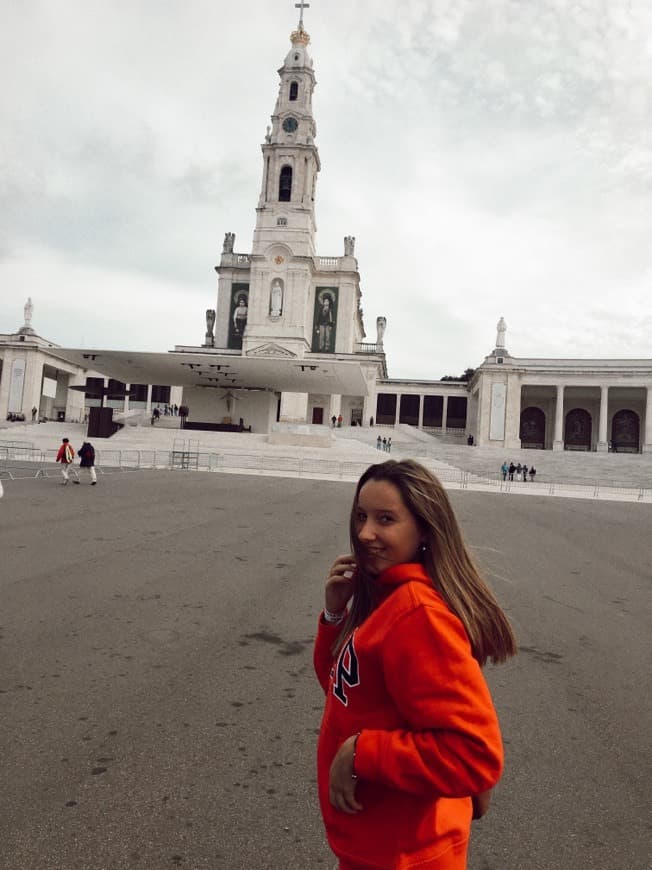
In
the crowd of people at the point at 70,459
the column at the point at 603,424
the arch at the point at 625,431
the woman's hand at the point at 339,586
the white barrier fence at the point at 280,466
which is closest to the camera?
the woman's hand at the point at 339,586

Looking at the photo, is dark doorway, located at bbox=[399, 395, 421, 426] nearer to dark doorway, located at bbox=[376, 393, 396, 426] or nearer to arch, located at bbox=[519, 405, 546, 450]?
dark doorway, located at bbox=[376, 393, 396, 426]

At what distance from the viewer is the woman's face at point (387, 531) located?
1.67 m

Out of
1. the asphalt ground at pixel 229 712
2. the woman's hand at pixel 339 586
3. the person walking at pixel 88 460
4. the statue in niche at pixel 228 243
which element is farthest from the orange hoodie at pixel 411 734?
the statue in niche at pixel 228 243

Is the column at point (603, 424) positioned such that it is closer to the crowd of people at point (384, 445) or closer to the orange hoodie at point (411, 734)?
the crowd of people at point (384, 445)

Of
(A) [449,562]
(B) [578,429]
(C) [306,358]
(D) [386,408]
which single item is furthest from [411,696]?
(B) [578,429]

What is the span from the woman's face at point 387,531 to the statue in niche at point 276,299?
60688 mm

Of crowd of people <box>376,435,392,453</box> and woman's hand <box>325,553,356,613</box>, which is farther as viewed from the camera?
crowd of people <box>376,435,392,453</box>

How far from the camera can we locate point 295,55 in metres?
63.2

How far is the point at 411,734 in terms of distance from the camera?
1403mm

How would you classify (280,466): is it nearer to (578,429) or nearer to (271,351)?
(271,351)

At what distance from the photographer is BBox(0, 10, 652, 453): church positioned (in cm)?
5494

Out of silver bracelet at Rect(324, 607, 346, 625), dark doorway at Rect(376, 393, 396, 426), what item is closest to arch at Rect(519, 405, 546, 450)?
dark doorway at Rect(376, 393, 396, 426)

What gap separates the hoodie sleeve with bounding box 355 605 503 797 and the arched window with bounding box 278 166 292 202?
66.3 metres

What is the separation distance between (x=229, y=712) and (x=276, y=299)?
59.8 metres
